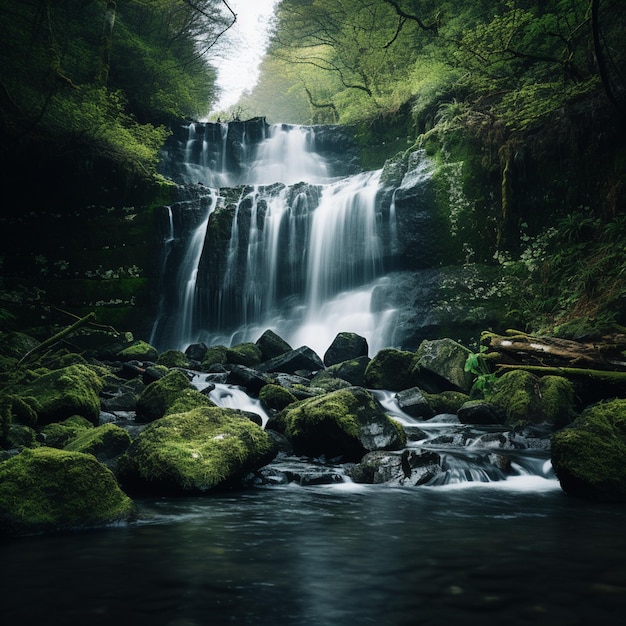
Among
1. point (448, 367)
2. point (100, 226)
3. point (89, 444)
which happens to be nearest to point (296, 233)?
point (100, 226)

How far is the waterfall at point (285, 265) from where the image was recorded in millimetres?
16031

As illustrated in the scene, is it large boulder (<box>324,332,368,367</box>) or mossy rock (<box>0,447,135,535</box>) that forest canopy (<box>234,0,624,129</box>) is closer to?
mossy rock (<box>0,447,135,535</box>)

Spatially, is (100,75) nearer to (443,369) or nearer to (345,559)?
(443,369)

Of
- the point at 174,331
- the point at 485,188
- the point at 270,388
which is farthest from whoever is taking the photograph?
the point at 174,331

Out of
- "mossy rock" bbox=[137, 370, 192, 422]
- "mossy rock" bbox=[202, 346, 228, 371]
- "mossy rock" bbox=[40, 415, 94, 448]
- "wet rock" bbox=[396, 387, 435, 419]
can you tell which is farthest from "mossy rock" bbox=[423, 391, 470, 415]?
"mossy rock" bbox=[40, 415, 94, 448]

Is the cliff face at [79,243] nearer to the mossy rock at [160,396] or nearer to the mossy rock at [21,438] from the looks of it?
the mossy rock at [160,396]

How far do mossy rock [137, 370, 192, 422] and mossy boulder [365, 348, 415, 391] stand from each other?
181 inches

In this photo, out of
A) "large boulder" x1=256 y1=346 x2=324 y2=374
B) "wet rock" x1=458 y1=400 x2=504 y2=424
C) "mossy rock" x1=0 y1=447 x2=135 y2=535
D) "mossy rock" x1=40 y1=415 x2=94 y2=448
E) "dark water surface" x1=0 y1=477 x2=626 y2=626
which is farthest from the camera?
"large boulder" x1=256 y1=346 x2=324 y2=374

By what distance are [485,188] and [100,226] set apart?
14013 mm

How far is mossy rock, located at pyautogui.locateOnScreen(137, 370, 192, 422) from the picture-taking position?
7.40 m

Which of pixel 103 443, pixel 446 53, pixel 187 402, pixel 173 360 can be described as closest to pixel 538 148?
pixel 446 53

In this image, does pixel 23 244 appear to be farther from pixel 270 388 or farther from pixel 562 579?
pixel 562 579

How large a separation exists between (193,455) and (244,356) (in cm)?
757

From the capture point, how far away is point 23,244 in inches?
740
